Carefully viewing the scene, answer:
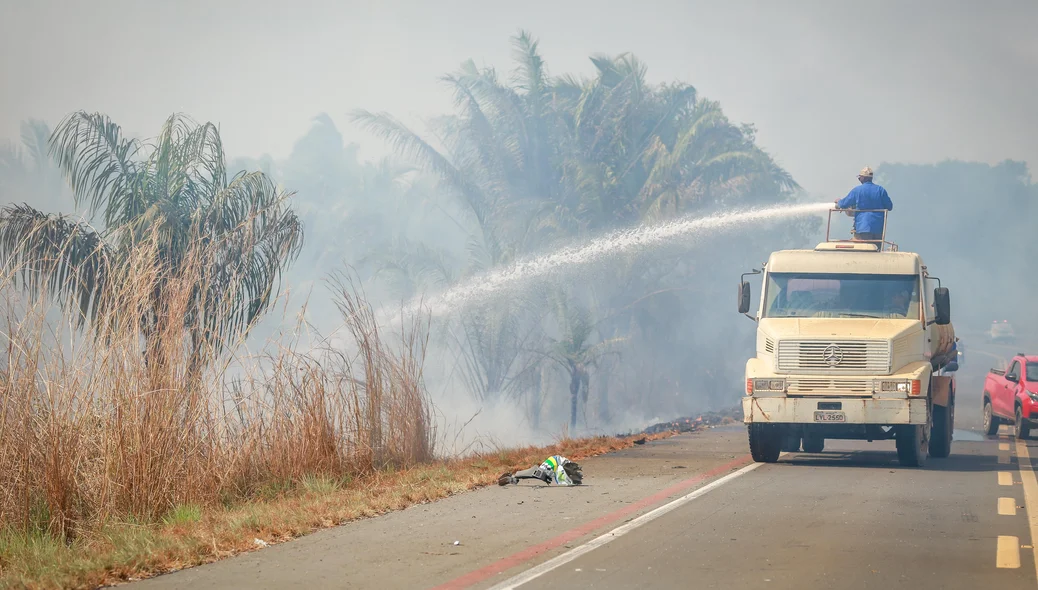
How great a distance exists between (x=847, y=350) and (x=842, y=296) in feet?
3.93

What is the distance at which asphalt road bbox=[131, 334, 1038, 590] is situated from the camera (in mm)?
7785

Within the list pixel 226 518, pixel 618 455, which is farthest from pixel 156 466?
pixel 618 455

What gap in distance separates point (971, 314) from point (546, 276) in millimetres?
80398

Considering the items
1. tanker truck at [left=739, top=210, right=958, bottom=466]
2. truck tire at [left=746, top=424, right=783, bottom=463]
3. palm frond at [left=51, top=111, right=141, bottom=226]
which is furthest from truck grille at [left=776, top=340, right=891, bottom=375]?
palm frond at [left=51, top=111, right=141, bottom=226]

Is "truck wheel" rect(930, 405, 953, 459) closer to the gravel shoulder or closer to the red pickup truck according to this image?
the red pickup truck

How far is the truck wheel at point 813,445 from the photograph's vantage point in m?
17.9

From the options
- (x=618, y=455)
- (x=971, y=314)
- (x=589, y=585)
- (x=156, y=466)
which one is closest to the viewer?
(x=589, y=585)

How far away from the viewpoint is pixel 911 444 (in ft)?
50.1

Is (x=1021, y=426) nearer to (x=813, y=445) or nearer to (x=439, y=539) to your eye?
(x=813, y=445)

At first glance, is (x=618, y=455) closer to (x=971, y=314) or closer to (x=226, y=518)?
(x=226, y=518)

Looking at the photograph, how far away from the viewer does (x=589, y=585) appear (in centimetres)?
751

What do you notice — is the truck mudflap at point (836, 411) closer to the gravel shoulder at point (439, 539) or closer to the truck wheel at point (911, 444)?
the truck wheel at point (911, 444)

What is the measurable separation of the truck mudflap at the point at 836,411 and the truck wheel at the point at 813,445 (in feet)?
9.77

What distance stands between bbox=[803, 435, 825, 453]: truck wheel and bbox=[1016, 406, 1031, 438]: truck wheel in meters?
5.19
